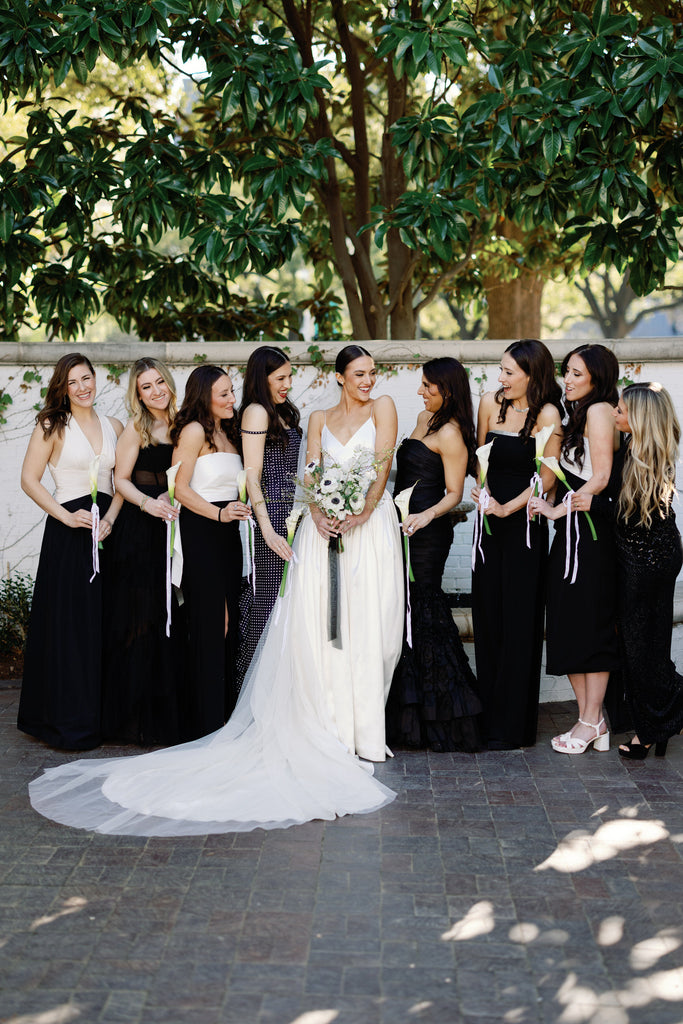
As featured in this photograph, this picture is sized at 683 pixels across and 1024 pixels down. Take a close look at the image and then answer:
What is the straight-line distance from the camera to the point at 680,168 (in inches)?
286

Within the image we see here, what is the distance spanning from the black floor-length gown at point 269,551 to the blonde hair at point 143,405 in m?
0.64

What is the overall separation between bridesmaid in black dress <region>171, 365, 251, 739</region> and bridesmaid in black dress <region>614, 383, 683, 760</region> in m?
2.13

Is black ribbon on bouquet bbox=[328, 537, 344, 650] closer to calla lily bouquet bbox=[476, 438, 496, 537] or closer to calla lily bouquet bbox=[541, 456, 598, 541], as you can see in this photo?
calla lily bouquet bbox=[476, 438, 496, 537]

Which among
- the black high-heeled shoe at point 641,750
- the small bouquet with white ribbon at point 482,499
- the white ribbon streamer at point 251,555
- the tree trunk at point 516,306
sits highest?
the tree trunk at point 516,306

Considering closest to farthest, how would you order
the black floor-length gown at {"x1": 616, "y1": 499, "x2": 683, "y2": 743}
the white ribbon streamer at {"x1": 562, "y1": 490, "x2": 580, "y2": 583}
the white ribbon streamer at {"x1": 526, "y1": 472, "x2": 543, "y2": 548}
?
the black floor-length gown at {"x1": 616, "y1": 499, "x2": 683, "y2": 743}, the white ribbon streamer at {"x1": 562, "y1": 490, "x2": 580, "y2": 583}, the white ribbon streamer at {"x1": 526, "y1": 472, "x2": 543, "y2": 548}

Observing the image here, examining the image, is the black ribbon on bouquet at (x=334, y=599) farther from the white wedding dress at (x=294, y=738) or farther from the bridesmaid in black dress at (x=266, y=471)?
the bridesmaid in black dress at (x=266, y=471)

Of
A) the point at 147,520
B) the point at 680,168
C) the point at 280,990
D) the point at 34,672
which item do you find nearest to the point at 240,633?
the point at 147,520

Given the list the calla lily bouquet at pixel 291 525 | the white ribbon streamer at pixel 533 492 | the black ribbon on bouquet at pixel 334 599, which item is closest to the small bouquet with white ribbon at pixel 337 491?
the black ribbon on bouquet at pixel 334 599

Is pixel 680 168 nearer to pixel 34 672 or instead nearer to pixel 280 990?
pixel 34 672

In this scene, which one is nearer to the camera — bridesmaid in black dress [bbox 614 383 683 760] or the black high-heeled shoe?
bridesmaid in black dress [bbox 614 383 683 760]

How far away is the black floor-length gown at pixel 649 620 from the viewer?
225 inches

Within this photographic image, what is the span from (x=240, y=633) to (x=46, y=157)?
3850 millimetres

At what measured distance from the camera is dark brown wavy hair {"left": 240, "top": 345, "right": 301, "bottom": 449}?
5.96 m

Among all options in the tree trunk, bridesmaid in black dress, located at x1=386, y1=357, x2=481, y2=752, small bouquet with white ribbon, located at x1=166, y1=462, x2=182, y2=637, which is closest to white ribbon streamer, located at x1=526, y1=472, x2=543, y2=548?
bridesmaid in black dress, located at x1=386, y1=357, x2=481, y2=752
